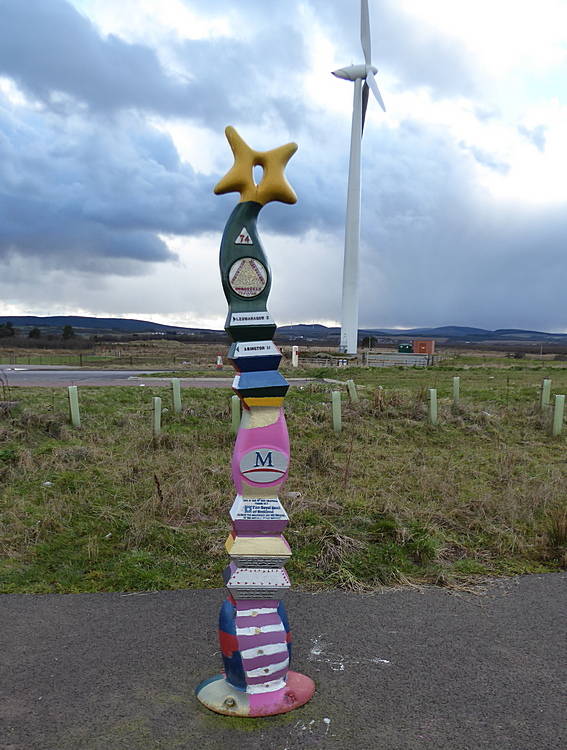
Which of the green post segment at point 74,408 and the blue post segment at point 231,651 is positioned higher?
the green post segment at point 74,408

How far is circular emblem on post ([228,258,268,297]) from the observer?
4.14 metres

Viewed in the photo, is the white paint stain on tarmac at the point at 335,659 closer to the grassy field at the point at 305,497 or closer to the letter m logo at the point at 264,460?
the grassy field at the point at 305,497

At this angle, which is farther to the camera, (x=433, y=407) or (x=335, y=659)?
(x=433, y=407)

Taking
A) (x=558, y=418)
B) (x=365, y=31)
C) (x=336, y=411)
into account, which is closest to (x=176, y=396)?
(x=336, y=411)


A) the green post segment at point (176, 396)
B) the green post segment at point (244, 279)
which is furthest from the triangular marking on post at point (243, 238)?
the green post segment at point (176, 396)

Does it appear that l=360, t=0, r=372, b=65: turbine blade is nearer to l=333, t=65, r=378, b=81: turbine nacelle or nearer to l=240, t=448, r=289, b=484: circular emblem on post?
l=333, t=65, r=378, b=81: turbine nacelle

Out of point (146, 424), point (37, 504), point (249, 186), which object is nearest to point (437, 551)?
point (249, 186)

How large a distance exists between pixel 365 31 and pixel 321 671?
126 feet

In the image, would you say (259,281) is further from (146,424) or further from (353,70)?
(353,70)

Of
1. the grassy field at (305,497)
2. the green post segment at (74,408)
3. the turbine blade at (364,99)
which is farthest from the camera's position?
the turbine blade at (364,99)

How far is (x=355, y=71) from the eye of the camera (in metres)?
37.2

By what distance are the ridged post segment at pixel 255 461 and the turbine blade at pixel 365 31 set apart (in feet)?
117

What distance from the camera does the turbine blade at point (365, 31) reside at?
3472 centimetres

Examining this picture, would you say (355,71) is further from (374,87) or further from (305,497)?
(305,497)
